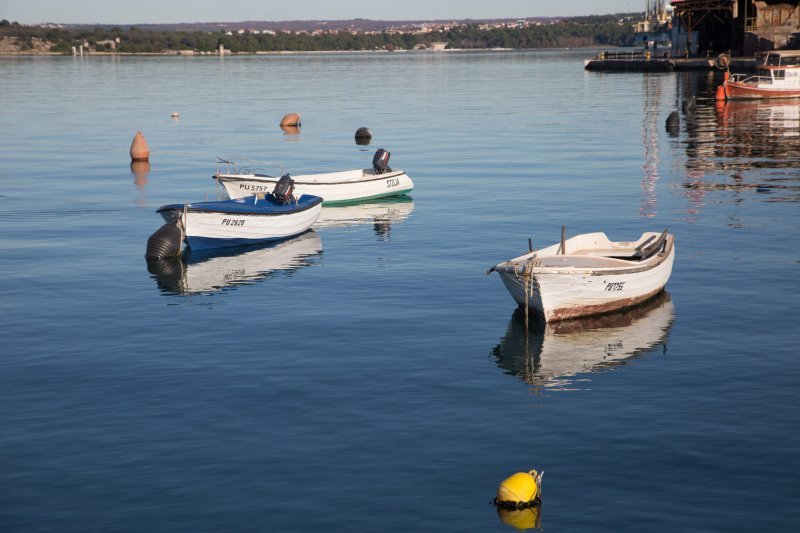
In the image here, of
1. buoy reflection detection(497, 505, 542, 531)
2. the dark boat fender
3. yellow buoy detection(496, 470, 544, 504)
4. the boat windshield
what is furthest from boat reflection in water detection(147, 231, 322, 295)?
the boat windshield

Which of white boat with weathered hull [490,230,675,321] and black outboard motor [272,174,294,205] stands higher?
black outboard motor [272,174,294,205]

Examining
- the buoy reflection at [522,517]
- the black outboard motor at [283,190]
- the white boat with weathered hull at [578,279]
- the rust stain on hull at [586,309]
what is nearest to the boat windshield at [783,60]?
the black outboard motor at [283,190]

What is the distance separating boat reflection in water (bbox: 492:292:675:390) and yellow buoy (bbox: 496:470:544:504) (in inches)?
231

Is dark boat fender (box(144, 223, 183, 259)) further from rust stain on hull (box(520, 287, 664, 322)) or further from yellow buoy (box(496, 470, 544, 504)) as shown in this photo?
yellow buoy (box(496, 470, 544, 504))

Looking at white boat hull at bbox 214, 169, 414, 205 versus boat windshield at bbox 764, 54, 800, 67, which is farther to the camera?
boat windshield at bbox 764, 54, 800, 67

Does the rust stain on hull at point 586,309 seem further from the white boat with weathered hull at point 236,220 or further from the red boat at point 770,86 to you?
the red boat at point 770,86

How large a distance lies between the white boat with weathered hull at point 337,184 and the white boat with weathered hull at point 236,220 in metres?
4.71

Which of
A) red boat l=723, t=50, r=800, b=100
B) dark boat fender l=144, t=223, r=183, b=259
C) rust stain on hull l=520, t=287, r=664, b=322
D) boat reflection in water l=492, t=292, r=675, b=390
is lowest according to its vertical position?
boat reflection in water l=492, t=292, r=675, b=390

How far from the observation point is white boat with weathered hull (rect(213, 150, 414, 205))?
144ft

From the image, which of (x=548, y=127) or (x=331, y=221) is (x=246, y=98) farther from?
(x=331, y=221)

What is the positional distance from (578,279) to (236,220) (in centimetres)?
1526

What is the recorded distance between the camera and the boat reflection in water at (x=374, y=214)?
42.4 meters

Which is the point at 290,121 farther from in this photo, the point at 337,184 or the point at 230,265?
the point at 230,265

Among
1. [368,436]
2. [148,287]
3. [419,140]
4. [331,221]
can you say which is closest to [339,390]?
[368,436]
